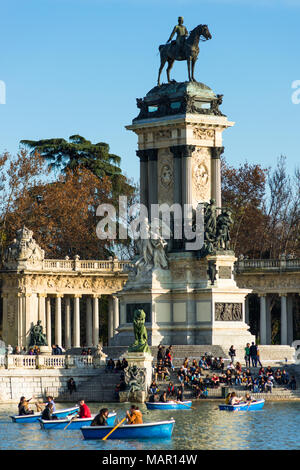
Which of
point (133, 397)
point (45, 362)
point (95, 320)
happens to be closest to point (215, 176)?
point (45, 362)

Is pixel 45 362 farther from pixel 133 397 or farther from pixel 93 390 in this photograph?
pixel 133 397

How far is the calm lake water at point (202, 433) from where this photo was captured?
48.4 m

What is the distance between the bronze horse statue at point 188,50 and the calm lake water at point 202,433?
873 inches

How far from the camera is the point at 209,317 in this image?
7256 centimetres

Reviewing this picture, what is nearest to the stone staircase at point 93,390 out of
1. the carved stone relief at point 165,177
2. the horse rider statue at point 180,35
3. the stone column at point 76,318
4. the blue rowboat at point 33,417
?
the blue rowboat at point 33,417

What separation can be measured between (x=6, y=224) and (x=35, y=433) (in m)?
45.8

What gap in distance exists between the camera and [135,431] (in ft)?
160

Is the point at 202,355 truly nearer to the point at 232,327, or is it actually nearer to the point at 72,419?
the point at 232,327

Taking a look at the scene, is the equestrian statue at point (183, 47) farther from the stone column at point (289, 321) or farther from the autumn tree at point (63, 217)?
the autumn tree at point (63, 217)

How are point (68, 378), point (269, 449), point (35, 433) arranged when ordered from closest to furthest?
point (269, 449), point (35, 433), point (68, 378)

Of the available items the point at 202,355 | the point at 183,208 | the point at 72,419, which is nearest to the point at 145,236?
the point at 183,208

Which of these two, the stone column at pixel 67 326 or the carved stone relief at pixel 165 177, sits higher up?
the carved stone relief at pixel 165 177

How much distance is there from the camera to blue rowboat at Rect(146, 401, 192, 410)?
2356 inches

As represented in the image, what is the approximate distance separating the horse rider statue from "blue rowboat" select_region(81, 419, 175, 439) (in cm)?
3106
